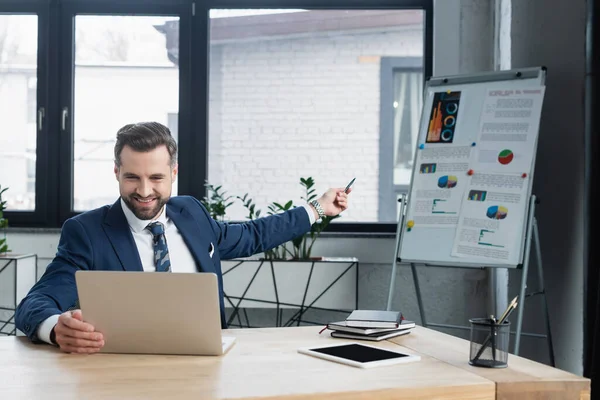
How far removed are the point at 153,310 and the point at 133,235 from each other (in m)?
0.66

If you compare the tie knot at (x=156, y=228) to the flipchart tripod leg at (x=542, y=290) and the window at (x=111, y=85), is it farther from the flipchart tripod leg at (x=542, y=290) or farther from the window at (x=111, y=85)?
the window at (x=111, y=85)

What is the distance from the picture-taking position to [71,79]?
4227mm

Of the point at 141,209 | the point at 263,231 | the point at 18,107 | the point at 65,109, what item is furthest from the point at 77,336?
the point at 18,107

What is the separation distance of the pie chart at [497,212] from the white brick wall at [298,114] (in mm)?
1114

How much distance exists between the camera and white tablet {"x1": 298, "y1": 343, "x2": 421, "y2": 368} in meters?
1.54

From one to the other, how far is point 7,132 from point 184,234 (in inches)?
98.7

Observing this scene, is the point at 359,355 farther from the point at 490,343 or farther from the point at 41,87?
the point at 41,87

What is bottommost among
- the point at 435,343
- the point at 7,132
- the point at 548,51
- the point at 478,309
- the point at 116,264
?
the point at 478,309

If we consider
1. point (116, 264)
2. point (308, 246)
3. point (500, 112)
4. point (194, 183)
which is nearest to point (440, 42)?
point (500, 112)

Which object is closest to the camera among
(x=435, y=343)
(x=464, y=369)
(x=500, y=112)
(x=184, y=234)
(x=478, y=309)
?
(x=464, y=369)

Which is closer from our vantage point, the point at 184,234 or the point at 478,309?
the point at 184,234

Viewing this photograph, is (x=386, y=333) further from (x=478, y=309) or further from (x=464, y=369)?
(x=478, y=309)

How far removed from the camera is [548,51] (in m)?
3.32

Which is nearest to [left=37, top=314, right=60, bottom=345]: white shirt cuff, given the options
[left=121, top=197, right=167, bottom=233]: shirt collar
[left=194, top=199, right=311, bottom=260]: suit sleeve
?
[left=121, top=197, right=167, bottom=233]: shirt collar
